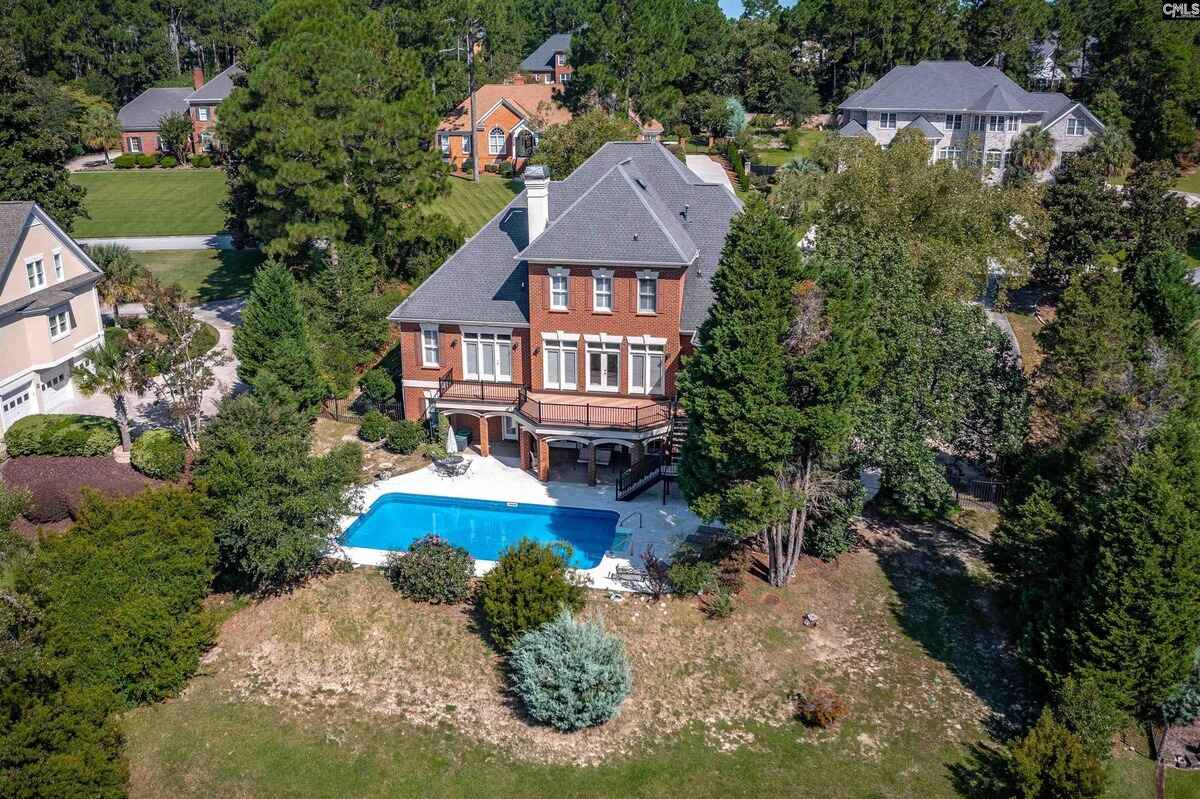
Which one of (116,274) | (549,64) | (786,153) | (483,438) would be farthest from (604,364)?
(549,64)

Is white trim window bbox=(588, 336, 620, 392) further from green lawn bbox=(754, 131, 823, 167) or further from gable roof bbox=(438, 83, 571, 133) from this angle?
green lawn bbox=(754, 131, 823, 167)

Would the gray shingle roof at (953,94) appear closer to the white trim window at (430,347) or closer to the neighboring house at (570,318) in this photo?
the neighboring house at (570,318)

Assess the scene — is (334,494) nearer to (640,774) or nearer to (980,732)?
(640,774)

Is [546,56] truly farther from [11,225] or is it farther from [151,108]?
[11,225]

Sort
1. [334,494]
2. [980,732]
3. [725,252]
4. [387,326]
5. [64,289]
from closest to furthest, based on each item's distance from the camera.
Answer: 1. [980,732]
2. [725,252]
3. [334,494]
4. [64,289]
5. [387,326]

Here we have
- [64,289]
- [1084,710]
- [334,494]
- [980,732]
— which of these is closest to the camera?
[1084,710]

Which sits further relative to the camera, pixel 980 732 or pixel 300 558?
pixel 300 558

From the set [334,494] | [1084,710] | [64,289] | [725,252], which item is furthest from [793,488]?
[64,289]

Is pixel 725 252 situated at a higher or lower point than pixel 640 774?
higher
